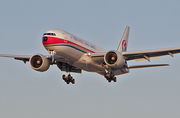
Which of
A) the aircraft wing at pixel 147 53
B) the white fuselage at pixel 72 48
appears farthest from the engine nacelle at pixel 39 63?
the aircraft wing at pixel 147 53

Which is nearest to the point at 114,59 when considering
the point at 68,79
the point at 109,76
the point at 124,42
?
the point at 109,76

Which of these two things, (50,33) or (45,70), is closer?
(50,33)

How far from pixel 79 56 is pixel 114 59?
3.93 metres

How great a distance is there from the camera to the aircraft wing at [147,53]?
38062 millimetres

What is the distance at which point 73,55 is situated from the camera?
124 ft

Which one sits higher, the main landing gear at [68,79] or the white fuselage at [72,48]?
the white fuselage at [72,48]

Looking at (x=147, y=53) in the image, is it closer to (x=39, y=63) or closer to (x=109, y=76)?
(x=109, y=76)

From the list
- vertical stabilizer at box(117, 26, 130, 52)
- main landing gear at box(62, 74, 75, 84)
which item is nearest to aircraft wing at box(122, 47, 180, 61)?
main landing gear at box(62, 74, 75, 84)

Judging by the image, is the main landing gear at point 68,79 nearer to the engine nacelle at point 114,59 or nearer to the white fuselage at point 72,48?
the white fuselage at point 72,48

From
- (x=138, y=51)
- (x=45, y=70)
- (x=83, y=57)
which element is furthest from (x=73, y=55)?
(x=138, y=51)

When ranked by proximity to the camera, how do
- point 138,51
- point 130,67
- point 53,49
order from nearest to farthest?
point 53,49 < point 138,51 < point 130,67

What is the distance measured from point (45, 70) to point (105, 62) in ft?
23.8

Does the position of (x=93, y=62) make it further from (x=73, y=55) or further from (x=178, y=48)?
(x=178, y=48)

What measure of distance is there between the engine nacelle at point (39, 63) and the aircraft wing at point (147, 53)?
9.02 meters
